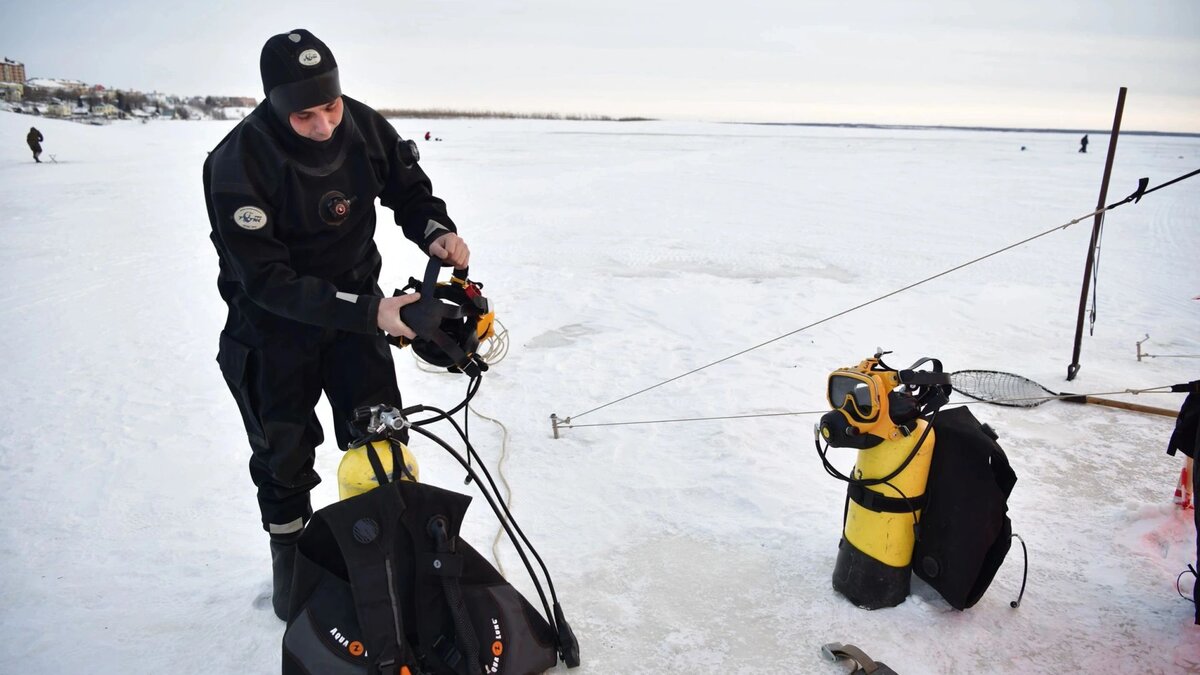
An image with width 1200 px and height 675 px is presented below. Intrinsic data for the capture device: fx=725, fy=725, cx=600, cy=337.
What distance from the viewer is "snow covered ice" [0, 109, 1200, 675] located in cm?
263

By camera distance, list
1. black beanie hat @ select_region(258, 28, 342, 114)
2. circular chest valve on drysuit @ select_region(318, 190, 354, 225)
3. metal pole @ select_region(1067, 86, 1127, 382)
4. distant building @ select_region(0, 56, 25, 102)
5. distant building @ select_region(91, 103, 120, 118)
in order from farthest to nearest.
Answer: distant building @ select_region(91, 103, 120, 118), distant building @ select_region(0, 56, 25, 102), metal pole @ select_region(1067, 86, 1127, 382), circular chest valve on drysuit @ select_region(318, 190, 354, 225), black beanie hat @ select_region(258, 28, 342, 114)

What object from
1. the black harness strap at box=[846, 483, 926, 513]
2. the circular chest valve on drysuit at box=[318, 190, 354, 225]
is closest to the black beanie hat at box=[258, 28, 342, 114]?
the circular chest valve on drysuit at box=[318, 190, 354, 225]

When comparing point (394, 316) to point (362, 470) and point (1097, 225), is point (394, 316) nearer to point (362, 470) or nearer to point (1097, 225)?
point (362, 470)

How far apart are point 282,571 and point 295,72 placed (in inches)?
69.0

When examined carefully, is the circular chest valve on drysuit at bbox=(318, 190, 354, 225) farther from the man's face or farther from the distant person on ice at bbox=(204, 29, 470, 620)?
the man's face

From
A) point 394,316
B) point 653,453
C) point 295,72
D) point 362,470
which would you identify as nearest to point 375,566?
point 362,470

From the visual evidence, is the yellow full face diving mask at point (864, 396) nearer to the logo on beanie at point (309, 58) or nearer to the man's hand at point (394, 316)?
the man's hand at point (394, 316)

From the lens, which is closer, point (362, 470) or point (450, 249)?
point (362, 470)

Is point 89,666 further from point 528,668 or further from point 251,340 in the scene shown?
point 528,668

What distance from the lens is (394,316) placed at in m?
2.14

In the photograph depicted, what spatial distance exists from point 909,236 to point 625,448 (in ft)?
29.8

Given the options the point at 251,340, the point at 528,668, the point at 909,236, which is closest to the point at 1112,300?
the point at 909,236

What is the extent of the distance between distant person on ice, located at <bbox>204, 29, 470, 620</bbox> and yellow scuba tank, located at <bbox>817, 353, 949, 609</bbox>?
4.83 feet

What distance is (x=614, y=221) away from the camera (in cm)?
1205
